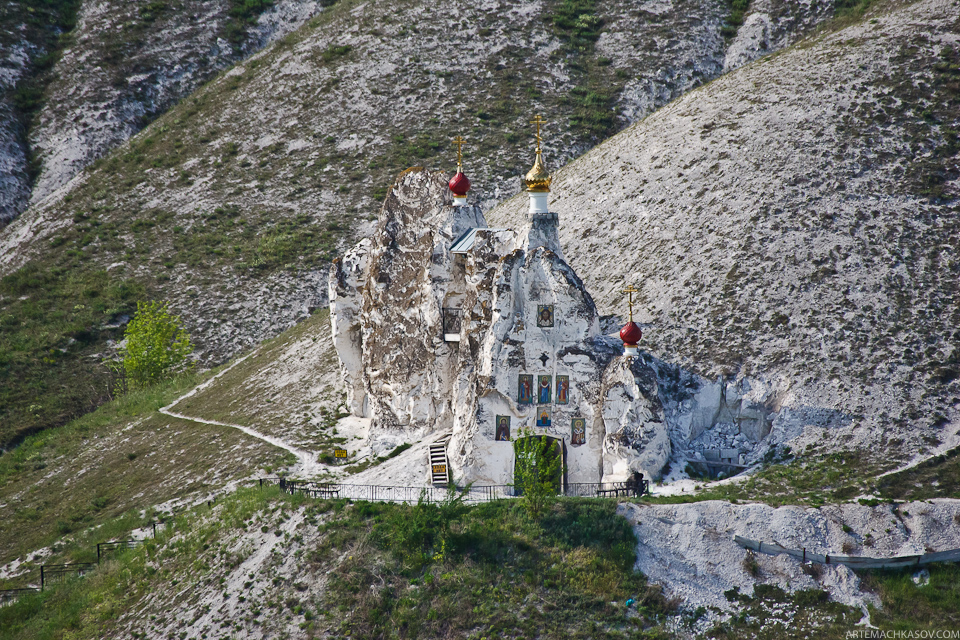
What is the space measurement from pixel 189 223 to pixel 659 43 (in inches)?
1603

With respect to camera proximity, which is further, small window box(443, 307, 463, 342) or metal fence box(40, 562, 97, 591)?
small window box(443, 307, 463, 342)

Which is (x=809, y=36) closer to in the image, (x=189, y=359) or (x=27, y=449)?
(x=189, y=359)

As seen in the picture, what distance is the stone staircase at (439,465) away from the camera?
41.5 meters

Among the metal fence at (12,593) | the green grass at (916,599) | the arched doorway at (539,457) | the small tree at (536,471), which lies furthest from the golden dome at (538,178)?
the metal fence at (12,593)

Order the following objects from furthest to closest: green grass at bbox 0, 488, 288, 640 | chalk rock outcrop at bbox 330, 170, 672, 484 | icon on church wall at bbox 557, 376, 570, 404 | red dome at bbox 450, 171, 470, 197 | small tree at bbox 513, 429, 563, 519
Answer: red dome at bbox 450, 171, 470, 197 < icon on church wall at bbox 557, 376, 570, 404 < chalk rock outcrop at bbox 330, 170, 672, 484 < green grass at bbox 0, 488, 288, 640 < small tree at bbox 513, 429, 563, 519

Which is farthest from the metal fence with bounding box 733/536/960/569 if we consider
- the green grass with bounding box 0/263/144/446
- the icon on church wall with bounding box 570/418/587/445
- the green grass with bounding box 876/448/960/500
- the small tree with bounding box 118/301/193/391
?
the green grass with bounding box 0/263/144/446

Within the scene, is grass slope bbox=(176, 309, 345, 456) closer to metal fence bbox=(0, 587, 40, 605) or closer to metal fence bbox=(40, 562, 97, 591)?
metal fence bbox=(40, 562, 97, 591)

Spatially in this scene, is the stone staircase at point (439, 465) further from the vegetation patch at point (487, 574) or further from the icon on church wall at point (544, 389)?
the icon on church wall at point (544, 389)

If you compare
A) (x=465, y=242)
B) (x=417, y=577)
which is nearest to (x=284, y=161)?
(x=465, y=242)

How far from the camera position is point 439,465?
138 feet

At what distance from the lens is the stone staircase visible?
136 feet

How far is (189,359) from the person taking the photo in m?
67.5

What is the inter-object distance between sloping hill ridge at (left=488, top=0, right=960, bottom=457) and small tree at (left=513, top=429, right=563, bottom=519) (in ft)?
30.2

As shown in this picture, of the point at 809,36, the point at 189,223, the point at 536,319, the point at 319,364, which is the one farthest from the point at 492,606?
the point at 809,36
